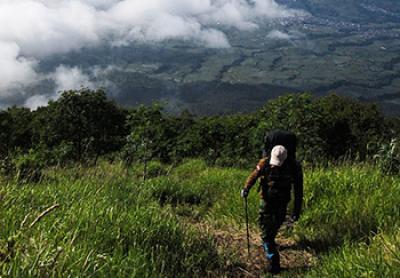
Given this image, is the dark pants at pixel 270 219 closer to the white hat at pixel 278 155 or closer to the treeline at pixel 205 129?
the white hat at pixel 278 155

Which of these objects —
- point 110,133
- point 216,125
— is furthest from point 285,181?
point 110,133

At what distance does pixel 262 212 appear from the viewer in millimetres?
7234

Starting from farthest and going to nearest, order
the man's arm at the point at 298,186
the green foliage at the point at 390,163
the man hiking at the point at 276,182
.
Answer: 1. the green foliage at the point at 390,163
2. the man's arm at the point at 298,186
3. the man hiking at the point at 276,182

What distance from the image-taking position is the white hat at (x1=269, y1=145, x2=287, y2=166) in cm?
679

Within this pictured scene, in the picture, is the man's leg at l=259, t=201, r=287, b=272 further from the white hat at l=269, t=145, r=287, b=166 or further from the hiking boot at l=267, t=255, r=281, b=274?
the white hat at l=269, t=145, r=287, b=166

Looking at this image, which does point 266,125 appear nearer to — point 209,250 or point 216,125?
point 209,250

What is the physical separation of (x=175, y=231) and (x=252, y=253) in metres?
1.80

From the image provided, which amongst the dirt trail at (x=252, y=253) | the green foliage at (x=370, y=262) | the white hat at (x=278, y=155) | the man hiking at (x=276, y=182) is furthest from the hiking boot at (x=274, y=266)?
the white hat at (x=278, y=155)

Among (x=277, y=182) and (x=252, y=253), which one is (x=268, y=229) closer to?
(x=252, y=253)

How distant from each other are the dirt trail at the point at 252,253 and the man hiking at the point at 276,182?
0.30 metres

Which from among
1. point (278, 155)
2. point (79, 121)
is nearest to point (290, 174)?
point (278, 155)

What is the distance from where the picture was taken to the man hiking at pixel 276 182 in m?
6.95

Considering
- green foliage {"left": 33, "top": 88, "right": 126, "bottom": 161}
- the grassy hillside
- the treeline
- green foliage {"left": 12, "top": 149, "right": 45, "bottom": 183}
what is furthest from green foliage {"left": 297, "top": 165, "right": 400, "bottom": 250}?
green foliage {"left": 33, "top": 88, "right": 126, "bottom": 161}

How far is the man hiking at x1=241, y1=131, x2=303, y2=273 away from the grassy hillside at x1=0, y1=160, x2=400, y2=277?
1.73ft
